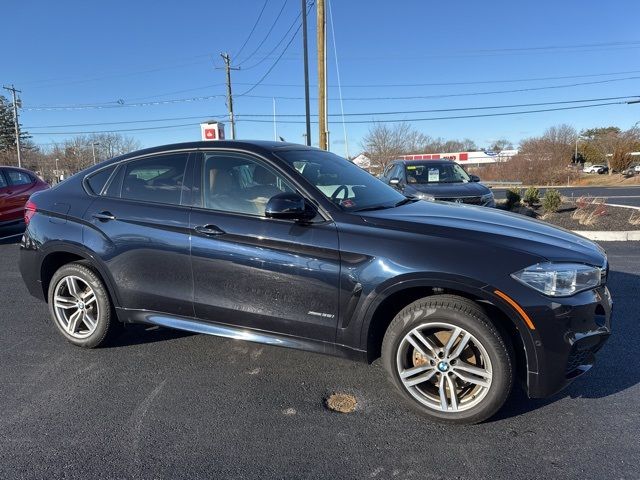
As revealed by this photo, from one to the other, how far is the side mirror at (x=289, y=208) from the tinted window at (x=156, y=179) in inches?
38.6

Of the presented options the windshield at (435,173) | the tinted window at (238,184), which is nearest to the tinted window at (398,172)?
the windshield at (435,173)

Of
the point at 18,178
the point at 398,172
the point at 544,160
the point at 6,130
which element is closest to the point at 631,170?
the point at 544,160

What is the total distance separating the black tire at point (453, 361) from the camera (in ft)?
8.84

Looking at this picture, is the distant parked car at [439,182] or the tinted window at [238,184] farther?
the distant parked car at [439,182]

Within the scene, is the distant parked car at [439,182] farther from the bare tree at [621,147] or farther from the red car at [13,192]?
the bare tree at [621,147]

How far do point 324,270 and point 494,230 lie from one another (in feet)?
3.70

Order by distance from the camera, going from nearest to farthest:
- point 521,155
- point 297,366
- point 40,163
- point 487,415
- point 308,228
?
1. point 487,415
2. point 308,228
3. point 297,366
4. point 521,155
5. point 40,163

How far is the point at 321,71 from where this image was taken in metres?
14.8

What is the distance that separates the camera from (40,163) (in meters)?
76.2

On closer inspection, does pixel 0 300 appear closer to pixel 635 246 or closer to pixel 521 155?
pixel 635 246

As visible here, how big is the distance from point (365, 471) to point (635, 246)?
821 cm

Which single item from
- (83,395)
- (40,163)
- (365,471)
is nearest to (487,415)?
(365,471)

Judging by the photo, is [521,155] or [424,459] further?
[521,155]

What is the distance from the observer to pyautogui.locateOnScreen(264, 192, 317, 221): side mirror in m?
3.01
